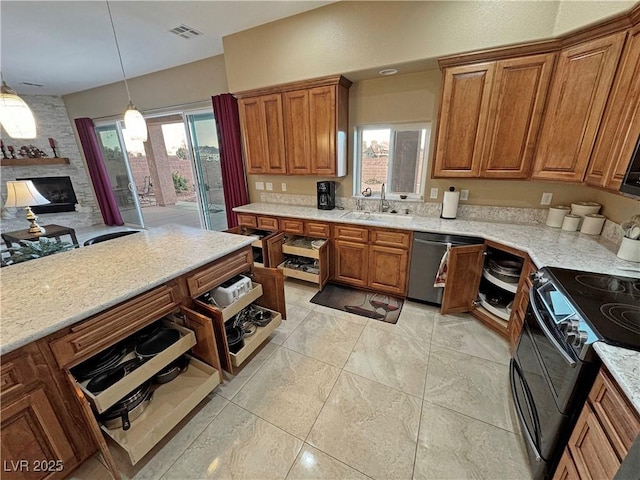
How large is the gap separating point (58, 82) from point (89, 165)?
1655mm

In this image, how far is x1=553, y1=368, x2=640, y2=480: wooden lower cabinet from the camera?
77cm

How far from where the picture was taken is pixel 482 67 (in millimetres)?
2092

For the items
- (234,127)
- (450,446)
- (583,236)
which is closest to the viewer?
(450,446)

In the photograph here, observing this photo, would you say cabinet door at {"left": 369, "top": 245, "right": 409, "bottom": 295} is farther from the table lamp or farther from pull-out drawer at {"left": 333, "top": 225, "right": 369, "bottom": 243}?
the table lamp

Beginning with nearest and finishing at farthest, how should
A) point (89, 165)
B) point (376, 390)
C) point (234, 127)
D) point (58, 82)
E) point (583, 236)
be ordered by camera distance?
point (376, 390) → point (583, 236) → point (234, 127) → point (58, 82) → point (89, 165)

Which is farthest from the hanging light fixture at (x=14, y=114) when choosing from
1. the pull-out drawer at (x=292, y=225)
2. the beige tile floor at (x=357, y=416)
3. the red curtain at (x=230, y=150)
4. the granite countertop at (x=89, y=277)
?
the red curtain at (x=230, y=150)

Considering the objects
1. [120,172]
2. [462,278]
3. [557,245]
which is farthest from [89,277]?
[120,172]

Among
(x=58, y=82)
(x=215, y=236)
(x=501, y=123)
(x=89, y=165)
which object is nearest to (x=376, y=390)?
(x=215, y=236)

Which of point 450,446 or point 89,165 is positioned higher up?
point 89,165

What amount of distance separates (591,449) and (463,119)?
2.31 m

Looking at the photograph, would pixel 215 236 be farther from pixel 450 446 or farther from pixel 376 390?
pixel 450 446

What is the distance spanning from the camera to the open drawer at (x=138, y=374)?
116cm

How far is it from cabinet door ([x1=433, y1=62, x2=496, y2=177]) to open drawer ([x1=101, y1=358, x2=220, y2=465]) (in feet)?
8.56

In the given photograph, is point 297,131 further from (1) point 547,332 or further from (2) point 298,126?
(1) point 547,332
